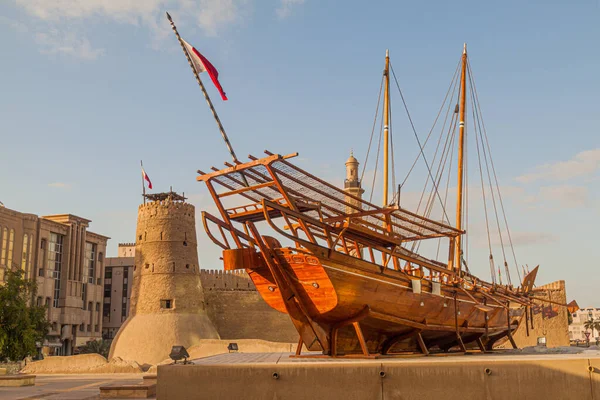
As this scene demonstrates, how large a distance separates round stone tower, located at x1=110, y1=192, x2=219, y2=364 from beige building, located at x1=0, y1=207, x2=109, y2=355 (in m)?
15.4

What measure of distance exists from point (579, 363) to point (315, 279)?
19.3 ft

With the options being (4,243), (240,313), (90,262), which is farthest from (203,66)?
(90,262)

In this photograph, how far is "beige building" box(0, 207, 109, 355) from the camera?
4856 cm

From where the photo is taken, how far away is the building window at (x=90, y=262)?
59216mm

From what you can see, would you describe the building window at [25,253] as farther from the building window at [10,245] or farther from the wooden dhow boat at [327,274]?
the wooden dhow boat at [327,274]

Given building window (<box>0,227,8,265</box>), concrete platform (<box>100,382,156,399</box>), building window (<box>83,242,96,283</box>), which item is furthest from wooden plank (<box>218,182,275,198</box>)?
building window (<box>83,242,96,283</box>)

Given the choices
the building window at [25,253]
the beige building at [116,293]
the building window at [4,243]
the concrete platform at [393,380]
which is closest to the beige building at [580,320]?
the beige building at [116,293]

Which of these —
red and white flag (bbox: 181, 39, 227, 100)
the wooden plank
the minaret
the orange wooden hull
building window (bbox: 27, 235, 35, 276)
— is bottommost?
the orange wooden hull

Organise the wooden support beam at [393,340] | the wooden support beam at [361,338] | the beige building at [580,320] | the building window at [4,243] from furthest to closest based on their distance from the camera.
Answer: the beige building at [580,320], the building window at [4,243], the wooden support beam at [393,340], the wooden support beam at [361,338]

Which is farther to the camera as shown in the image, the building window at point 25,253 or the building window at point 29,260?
the building window at point 29,260

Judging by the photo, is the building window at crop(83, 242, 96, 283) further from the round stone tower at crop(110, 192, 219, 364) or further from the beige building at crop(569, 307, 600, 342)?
the beige building at crop(569, 307, 600, 342)

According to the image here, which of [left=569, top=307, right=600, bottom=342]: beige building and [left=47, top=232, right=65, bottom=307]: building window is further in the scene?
[left=569, top=307, right=600, bottom=342]: beige building

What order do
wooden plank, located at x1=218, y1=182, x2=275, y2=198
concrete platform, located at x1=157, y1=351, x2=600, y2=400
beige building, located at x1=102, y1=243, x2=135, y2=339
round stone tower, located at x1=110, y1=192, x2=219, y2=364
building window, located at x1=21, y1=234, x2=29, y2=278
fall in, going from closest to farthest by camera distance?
1. concrete platform, located at x1=157, y1=351, x2=600, y2=400
2. wooden plank, located at x1=218, y1=182, x2=275, y2=198
3. round stone tower, located at x1=110, y1=192, x2=219, y2=364
4. building window, located at x1=21, y1=234, x2=29, y2=278
5. beige building, located at x1=102, y1=243, x2=135, y2=339

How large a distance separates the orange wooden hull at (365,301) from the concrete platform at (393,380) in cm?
261
